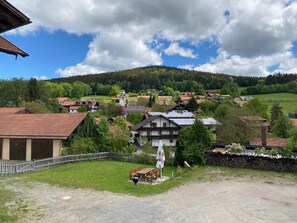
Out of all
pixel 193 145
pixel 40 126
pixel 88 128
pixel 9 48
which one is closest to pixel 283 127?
pixel 193 145

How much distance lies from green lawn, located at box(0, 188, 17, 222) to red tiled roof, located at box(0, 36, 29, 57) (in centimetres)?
778

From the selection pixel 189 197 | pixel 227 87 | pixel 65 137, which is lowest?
pixel 189 197

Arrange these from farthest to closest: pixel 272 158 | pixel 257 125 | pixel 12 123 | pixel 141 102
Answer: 1. pixel 141 102
2. pixel 257 125
3. pixel 12 123
4. pixel 272 158

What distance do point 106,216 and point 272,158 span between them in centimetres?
1585

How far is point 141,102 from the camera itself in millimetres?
133375

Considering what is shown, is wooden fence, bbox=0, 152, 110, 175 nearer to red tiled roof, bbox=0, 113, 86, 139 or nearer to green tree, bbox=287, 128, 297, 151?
red tiled roof, bbox=0, 113, 86, 139

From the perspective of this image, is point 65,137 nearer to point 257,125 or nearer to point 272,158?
point 272,158

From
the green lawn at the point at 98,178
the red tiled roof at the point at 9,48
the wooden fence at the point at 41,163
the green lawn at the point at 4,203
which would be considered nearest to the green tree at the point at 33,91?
the wooden fence at the point at 41,163

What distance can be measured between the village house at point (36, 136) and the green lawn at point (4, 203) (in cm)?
1370

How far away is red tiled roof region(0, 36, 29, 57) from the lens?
8353 millimetres

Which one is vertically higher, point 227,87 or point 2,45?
point 227,87

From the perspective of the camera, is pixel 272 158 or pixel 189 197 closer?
pixel 189 197

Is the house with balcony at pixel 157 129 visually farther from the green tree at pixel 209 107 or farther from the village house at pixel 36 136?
the green tree at pixel 209 107

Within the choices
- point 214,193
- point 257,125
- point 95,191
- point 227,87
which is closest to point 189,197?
point 214,193
